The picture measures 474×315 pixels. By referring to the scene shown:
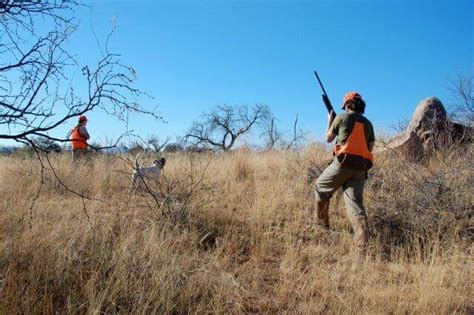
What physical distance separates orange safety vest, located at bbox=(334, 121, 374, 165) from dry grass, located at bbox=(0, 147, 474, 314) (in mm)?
1078

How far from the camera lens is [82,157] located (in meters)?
9.52

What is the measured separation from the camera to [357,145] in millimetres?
5316

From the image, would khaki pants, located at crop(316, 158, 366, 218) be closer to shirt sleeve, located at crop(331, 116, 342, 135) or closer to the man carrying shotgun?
the man carrying shotgun

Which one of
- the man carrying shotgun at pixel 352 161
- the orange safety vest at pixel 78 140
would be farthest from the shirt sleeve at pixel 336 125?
the orange safety vest at pixel 78 140

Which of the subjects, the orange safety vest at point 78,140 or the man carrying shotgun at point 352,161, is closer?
the orange safety vest at point 78,140

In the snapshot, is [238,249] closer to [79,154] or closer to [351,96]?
[351,96]

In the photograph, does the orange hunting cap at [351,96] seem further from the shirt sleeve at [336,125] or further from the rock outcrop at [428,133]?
the rock outcrop at [428,133]

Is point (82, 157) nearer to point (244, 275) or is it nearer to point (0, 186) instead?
point (0, 186)

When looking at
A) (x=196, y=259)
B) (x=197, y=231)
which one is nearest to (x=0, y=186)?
(x=197, y=231)

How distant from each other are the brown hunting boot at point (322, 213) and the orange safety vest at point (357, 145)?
0.75 m

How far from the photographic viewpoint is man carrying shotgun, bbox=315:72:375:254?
521cm

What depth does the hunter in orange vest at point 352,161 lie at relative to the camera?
5207 millimetres

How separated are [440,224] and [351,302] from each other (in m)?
2.51

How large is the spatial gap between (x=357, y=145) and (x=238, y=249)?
6.46 ft
